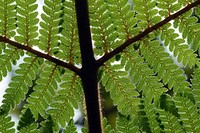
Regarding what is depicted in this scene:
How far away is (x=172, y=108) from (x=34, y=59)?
53cm

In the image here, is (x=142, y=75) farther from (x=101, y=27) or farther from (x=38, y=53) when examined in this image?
(x=38, y=53)

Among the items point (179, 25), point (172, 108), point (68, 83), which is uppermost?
point (179, 25)

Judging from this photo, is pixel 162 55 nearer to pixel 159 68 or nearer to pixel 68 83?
pixel 159 68

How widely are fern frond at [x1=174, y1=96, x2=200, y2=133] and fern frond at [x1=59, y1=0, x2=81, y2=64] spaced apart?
1.31 ft

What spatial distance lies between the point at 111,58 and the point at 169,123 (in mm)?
328

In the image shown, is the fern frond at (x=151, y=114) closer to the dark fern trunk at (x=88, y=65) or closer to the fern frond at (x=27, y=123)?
the dark fern trunk at (x=88, y=65)

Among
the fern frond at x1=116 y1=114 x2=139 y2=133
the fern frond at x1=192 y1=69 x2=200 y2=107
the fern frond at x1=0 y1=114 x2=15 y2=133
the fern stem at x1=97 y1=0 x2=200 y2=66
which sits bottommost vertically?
the fern frond at x1=116 y1=114 x2=139 y2=133

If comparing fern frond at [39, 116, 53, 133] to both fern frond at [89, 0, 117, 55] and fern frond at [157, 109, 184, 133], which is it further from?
fern frond at [157, 109, 184, 133]

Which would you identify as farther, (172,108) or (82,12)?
(172,108)

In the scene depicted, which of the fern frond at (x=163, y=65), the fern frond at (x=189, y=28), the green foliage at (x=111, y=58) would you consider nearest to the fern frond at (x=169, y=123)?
the green foliage at (x=111, y=58)

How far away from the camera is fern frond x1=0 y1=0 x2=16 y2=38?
144 centimetres

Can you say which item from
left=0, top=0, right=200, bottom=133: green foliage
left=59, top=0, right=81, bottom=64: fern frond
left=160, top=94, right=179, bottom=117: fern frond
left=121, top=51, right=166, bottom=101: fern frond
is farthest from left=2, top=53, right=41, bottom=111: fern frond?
left=160, top=94, right=179, bottom=117: fern frond

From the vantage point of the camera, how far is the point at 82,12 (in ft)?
4.43

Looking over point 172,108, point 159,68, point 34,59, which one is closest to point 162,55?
point 159,68
